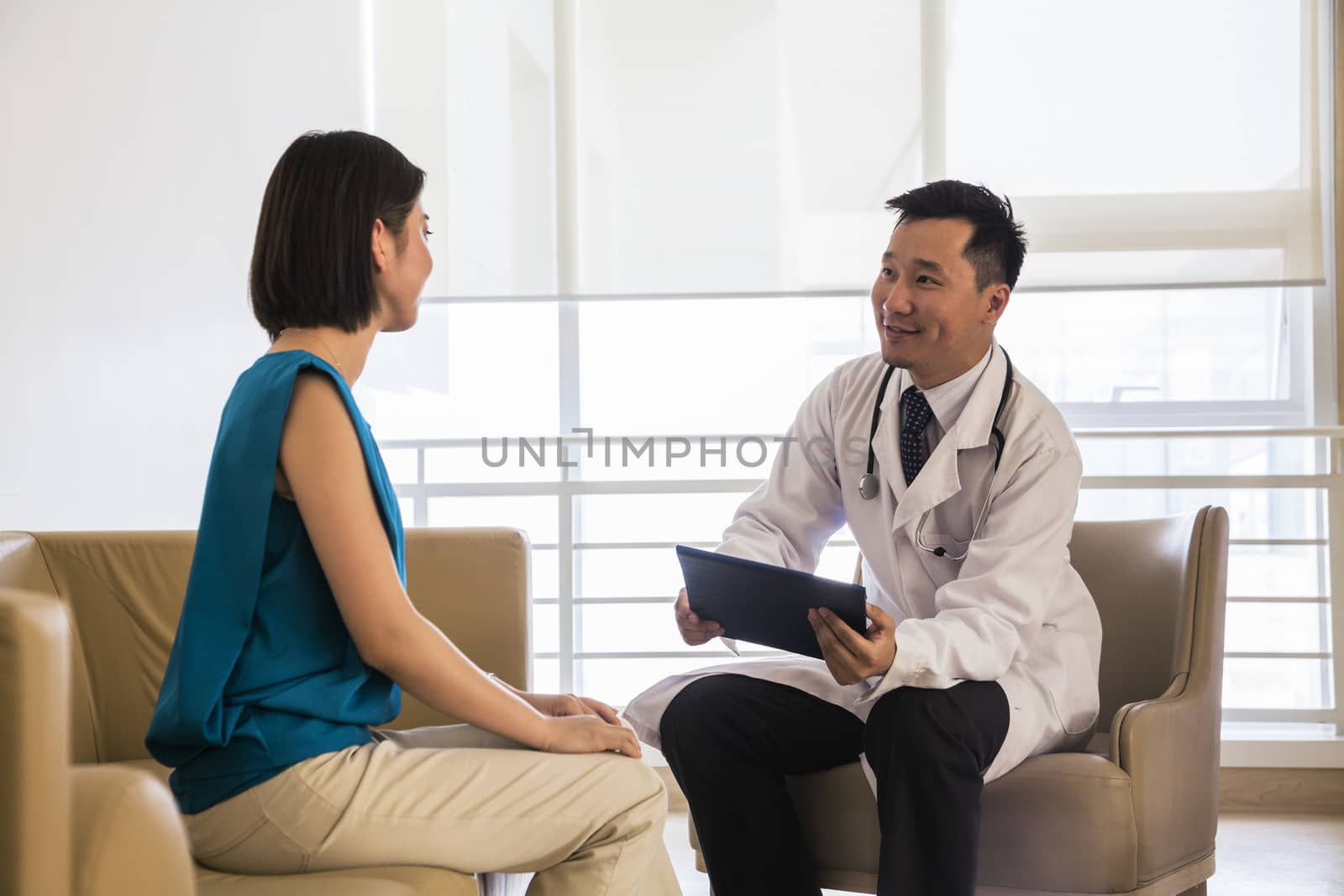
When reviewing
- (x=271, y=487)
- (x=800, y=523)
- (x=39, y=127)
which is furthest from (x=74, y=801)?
(x=39, y=127)

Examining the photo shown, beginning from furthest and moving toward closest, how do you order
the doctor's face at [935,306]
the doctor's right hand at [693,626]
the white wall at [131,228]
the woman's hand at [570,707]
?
1. the white wall at [131,228]
2. the doctor's face at [935,306]
3. the doctor's right hand at [693,626]
4. the woman's hand at [570,707]

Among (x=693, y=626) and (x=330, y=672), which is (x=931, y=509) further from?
(x=330, y=672)

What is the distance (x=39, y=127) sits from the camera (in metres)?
2.14

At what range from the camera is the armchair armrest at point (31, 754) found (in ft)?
2.04

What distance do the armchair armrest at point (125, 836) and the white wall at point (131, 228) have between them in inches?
61.1

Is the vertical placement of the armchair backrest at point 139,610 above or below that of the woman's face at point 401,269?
below

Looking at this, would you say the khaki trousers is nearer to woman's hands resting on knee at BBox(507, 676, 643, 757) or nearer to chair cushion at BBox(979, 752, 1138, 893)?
woman's hands resting on knee at BBox(507, 676, 643, 757)

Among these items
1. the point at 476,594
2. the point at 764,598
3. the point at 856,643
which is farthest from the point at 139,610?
the point at 856,643

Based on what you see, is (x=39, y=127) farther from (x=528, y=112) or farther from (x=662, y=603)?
(x=662, y=603)

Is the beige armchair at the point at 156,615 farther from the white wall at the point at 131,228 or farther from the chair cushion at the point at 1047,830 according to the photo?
the chair cushion at the point at 1047,830

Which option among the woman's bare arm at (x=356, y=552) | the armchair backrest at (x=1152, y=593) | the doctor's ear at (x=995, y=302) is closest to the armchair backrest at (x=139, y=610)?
the woman's bare arm at (x=356, y=552)

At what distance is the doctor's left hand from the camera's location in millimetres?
1476

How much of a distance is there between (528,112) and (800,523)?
5.79 ft

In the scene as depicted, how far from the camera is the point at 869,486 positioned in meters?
1.85
